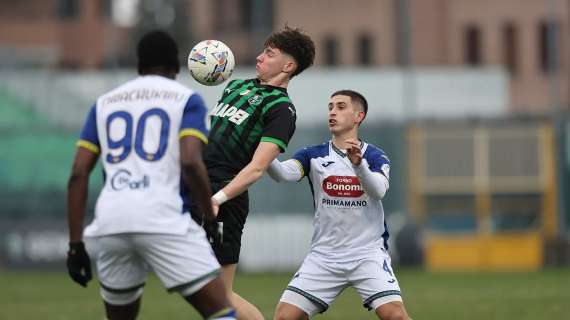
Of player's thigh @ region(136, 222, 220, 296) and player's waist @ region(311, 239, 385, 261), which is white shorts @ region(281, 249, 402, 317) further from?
player's thigh @ region(136, 222, 220, 296)

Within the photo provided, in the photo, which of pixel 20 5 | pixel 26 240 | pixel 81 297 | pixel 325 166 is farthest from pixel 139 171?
pixel 20 5

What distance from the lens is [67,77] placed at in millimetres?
38344

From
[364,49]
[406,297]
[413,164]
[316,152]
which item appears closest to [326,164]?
[316,152]

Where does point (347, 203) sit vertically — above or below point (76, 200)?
below

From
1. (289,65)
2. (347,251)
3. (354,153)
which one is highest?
(289,65)

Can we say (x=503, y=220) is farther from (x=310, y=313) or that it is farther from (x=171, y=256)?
(x=171, y=256)

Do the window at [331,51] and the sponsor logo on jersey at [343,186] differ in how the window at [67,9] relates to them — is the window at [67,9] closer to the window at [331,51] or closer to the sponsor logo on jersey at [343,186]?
the window at [331,51]

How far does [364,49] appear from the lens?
54.4 meters

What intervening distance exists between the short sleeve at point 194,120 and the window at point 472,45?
46.4 meters

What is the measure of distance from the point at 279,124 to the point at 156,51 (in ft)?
5.03

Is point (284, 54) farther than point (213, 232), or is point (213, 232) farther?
point (284, 54)

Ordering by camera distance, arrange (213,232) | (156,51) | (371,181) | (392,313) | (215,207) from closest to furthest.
Answer: 1. (156,51)
2. (215,207)
3. (213,232)
4. (371,181)
5. (392,313)

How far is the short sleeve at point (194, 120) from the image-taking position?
24.9ft

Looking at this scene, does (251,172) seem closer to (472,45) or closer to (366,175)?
(366,175)
